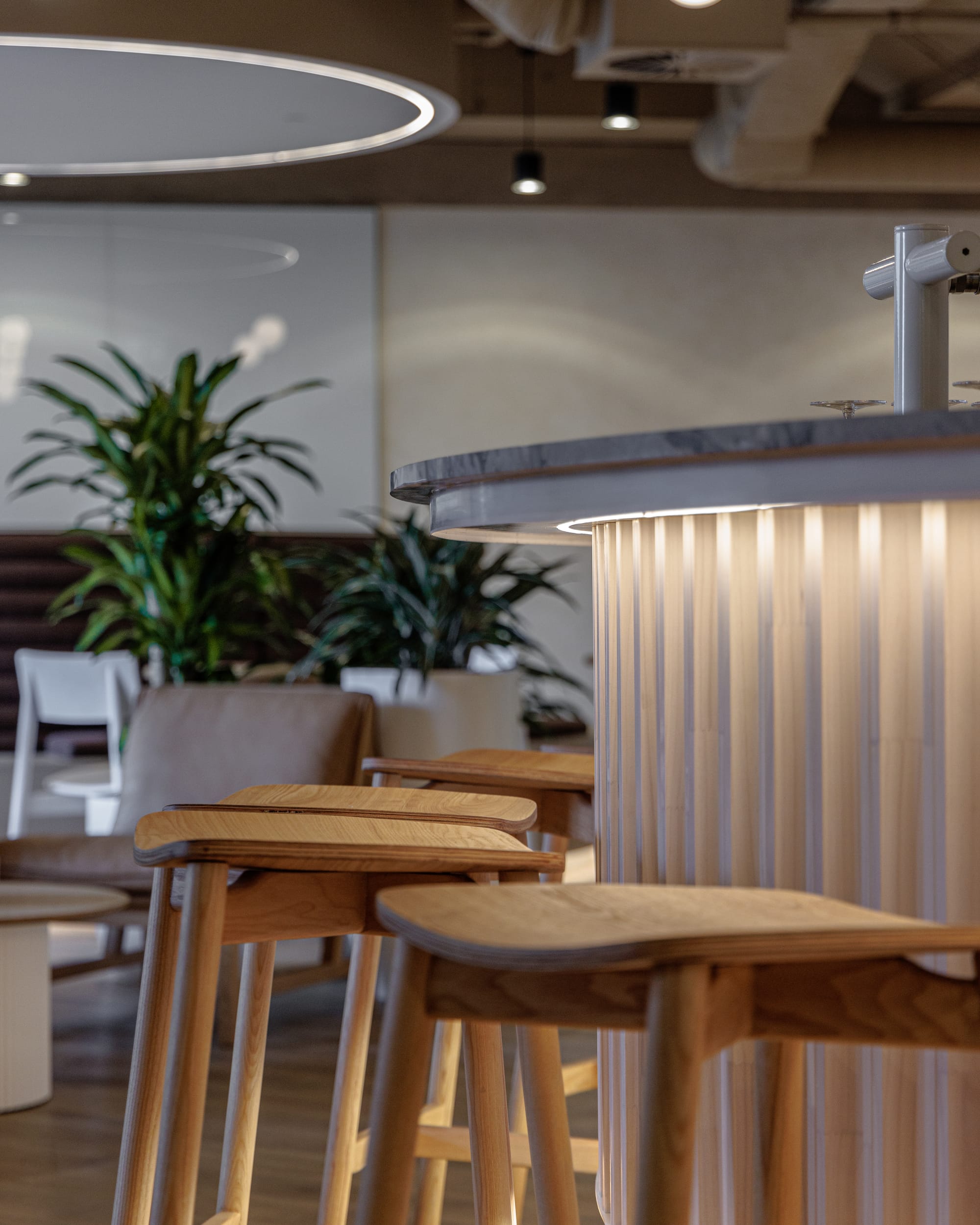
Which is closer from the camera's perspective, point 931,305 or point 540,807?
point 931,305

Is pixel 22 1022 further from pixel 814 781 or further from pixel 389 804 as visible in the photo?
pixel 814 781

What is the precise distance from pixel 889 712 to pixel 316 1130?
213cm

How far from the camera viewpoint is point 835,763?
3.75ft

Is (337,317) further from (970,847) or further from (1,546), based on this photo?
(970,847)

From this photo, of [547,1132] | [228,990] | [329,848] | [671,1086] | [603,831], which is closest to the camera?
[671,1086]

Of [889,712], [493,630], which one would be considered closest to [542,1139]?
[889,712]

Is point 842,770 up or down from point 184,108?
down

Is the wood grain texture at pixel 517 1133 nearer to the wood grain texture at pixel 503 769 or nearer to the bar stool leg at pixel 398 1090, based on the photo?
the wood grain texture at pixel 503 769

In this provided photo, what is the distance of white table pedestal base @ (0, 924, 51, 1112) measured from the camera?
3057 mm

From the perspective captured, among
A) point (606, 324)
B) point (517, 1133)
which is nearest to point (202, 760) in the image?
point (517, 1133)

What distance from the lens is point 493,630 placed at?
3902mm

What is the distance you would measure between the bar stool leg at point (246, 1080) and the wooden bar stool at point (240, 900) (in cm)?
34

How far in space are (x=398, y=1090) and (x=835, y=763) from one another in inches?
17.3

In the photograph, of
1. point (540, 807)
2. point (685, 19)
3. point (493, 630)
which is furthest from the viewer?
point (685, 19)
